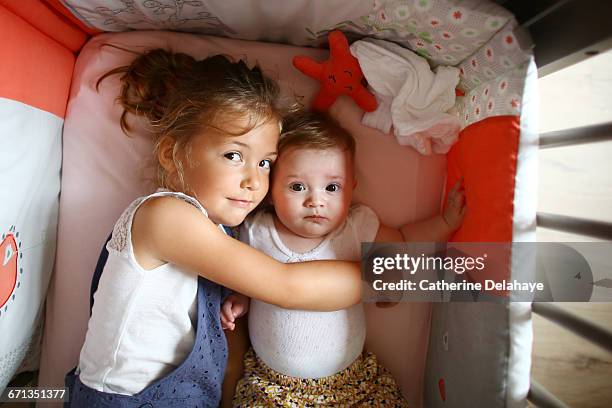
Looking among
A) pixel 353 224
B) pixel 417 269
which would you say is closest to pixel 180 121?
pixel 353 224

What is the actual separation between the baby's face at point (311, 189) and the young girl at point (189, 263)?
52 millimetres

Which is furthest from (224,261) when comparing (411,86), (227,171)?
(411,86)

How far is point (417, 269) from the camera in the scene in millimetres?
938

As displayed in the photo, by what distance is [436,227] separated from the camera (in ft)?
3.19

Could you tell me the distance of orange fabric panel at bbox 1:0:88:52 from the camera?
827 millimetres

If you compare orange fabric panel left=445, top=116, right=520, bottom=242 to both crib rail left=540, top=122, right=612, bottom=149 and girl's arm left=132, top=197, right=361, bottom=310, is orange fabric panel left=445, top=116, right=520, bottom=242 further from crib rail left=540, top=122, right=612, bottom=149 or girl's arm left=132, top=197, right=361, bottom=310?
girl's arm left=132, top=197, right=361, bottom=310

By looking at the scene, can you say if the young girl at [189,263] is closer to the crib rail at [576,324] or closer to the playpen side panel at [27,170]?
the playpen side panel at [27,170]

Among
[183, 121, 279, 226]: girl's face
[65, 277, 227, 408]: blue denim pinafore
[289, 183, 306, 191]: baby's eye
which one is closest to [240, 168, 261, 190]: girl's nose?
[183, 121, 279, 226]: girl's face

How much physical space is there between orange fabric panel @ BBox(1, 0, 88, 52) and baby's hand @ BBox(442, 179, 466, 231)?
2.94 ft

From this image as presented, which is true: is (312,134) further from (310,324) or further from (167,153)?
(310,324)

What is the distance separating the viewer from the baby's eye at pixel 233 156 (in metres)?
0.82

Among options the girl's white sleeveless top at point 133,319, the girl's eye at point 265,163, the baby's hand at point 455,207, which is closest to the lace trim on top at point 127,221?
the girl's white sleeveless top at point 133,319

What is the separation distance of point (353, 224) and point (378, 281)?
0.47 feet

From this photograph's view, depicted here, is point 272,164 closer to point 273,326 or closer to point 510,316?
point 273,326
